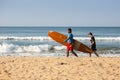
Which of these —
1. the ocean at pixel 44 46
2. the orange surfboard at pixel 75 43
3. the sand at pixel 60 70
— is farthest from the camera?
the ocean at pixel 44 46

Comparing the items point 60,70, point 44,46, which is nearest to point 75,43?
point 60,70

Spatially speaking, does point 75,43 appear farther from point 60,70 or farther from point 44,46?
point 44,46

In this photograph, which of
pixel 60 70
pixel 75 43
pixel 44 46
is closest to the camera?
pixel 60 70

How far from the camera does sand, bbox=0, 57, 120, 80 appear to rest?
9.97 metres

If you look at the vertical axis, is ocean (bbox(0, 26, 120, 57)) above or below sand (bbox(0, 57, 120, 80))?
below

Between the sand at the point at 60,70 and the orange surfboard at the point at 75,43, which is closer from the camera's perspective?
the sand at the point at 60,70

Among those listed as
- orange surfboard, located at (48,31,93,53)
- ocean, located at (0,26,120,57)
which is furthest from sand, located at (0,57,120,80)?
ocean, located at (0,26,120,57)

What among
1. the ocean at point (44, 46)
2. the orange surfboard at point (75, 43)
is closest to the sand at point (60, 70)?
the orange surfboard at point (75, 43)

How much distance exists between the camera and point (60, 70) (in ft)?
35.4

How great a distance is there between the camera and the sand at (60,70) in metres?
9.97

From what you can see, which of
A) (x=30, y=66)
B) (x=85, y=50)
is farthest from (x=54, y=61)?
(x=85, y=50)

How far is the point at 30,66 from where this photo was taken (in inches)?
448

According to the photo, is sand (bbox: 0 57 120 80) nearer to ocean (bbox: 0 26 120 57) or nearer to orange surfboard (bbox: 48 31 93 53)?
orange surfboard (bbox: 48 31 93 53)

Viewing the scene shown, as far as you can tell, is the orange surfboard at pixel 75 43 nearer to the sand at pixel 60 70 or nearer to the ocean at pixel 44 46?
the ocean at pixel 44 46
